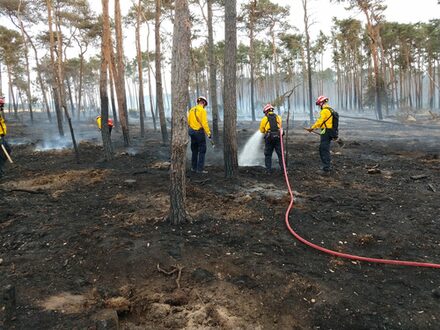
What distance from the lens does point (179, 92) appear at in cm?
454

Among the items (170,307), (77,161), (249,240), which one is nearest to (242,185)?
(249,240)

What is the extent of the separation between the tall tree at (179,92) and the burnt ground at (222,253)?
0.75 m

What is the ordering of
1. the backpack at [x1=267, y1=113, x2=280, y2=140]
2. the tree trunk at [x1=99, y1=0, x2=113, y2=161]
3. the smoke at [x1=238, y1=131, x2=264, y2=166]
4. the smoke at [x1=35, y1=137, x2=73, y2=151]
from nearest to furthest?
the backpack at [x1=267, y1=113, x2=280, y2=140] < the smoke at [x1=238, y1=131, x2=264, y2=166] < the tree trunk at [x1=99, y1=0, x2=113, y2=161] < the smoke at [x1=35, y1=137, x2=73, y2=151]

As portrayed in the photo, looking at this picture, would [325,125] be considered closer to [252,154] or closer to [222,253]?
[252,154]

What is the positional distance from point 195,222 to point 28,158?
9.60 meters

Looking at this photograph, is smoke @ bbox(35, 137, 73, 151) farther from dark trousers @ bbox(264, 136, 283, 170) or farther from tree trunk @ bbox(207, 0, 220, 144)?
dark trousers @ bbox(264, 136, 283, 170)

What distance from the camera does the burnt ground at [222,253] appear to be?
2918 mm

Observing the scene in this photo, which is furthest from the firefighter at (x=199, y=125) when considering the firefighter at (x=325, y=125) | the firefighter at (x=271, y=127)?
the firefighter at (x=325, y=125)

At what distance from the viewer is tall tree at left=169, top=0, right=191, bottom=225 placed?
14.6 feet

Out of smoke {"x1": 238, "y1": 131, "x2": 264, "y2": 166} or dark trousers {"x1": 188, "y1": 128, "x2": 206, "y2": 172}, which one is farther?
smoke {"x1": 238, "y1": 131, "x2": 264, "y2": 166}

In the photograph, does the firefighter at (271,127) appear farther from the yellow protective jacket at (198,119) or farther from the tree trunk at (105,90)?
the tree trunk at (105,90)

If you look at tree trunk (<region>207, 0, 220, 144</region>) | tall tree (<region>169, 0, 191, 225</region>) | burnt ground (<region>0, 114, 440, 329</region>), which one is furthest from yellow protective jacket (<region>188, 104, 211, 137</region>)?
tree trunk (<region>207, 0, 220, 144</region>)

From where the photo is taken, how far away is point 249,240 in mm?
4422

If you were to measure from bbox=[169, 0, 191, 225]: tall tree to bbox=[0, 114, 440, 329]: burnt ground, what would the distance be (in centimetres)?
75
